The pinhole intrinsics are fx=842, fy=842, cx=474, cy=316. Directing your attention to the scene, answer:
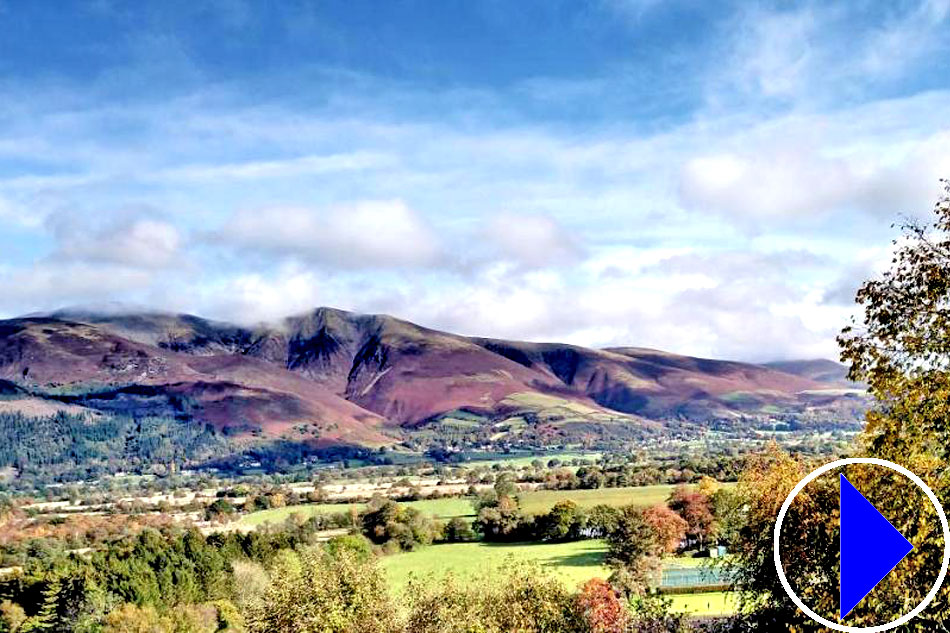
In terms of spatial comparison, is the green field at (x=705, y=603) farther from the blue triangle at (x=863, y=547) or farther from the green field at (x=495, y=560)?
the blue triangle at (x=863, y=547)

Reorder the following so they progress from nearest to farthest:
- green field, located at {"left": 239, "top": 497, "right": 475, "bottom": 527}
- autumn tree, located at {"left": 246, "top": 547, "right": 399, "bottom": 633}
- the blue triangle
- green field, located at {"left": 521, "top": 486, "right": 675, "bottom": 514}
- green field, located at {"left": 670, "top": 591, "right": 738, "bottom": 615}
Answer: the blue triangle, autumn tree, located at {"left": 246, "top": 547, "right": 399, "bottom": 633}, green field, located at {"left": 670, "top": 591, "right": 738, "bottom": 615}, green field, located at {"left": 521, "top": 486, "right": 675, "bottom": 514}, green field, located at {"left": 239, "top": 497, "right": 475, "bottom": 527}

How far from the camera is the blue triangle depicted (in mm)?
17672

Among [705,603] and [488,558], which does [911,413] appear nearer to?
[705,603]

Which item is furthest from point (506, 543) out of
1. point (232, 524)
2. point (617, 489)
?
point (232, 524)

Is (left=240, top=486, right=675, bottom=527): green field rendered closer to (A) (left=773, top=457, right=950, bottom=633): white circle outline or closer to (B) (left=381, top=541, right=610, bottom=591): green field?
(B) (left=381, top=541, right=610, bottom=591): green field

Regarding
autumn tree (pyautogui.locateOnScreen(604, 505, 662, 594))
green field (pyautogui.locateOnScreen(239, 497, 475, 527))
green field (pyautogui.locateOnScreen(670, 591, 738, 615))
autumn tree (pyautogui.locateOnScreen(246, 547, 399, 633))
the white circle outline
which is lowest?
green field (pyautogui.locateOnScreen(239, 497, 475, 527))

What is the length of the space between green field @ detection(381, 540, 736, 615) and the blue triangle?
7829cm

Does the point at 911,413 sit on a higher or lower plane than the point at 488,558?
higher

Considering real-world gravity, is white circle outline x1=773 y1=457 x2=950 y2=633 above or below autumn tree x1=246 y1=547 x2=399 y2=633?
above

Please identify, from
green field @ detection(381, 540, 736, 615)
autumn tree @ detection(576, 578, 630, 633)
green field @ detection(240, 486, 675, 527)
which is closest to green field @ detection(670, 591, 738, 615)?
green field @ detection(381, 540, 736, 615)

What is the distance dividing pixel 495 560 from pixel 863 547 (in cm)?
10801

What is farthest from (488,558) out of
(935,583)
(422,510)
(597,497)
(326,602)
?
(935,583)

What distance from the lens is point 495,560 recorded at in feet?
402

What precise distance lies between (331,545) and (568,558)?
115 feet
